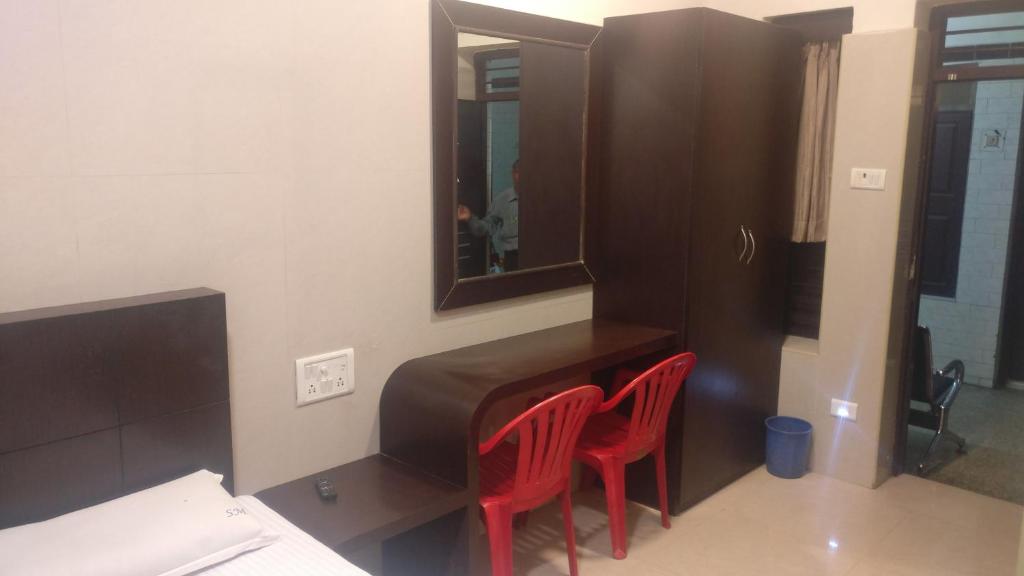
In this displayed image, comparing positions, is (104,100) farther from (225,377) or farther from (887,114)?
(887,114)

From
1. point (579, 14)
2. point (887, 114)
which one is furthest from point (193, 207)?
point (887, 114)

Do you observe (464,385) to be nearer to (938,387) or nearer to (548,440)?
(548,440)

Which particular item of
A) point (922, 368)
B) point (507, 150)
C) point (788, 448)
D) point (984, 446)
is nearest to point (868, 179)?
point (922, 368)

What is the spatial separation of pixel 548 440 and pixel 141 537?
1215mm

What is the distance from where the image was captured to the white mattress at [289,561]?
1688 millimetres

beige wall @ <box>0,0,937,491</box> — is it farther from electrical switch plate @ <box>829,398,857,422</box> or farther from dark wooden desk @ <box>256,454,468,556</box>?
electrical switch plate @ <box>829,398,857,422</box>

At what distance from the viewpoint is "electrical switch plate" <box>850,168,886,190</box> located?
3.36 meters

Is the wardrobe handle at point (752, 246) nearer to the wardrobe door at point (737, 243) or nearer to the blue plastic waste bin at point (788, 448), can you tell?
the wardrobe door at point (737, 243)

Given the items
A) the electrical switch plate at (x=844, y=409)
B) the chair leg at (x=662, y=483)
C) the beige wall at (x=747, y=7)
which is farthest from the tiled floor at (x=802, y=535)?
the beige wall at (x=747, y=7)

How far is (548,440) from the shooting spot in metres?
2.48

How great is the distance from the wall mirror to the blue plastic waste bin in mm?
1206

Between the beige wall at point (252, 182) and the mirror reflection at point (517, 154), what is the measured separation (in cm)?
16

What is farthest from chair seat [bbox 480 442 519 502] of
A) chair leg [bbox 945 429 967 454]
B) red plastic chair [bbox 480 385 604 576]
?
chair leg [bbox 945 429 967 454]

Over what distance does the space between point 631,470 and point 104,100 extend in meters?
2.42
